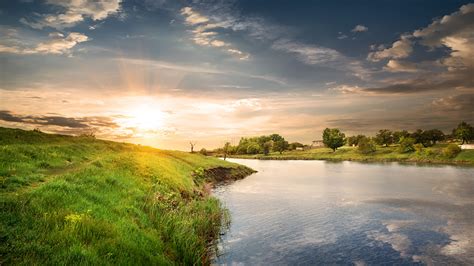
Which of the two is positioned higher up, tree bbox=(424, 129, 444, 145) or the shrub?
tree bbox=(424, 129, 444, 145)

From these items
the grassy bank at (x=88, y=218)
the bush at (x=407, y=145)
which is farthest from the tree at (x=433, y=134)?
the grassy bank at (x=88, y=218)

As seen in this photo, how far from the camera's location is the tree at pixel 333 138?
626ft

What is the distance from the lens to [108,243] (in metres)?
13.5

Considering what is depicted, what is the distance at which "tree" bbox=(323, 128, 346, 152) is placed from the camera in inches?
7510

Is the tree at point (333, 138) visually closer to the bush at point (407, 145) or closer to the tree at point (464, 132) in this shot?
the bush at point (407, 145)

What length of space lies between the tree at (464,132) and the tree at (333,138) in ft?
185

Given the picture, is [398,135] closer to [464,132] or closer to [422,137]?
[422,137]

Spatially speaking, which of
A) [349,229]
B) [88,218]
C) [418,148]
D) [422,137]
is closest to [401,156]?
[418,148]

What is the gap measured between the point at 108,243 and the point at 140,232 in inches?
125

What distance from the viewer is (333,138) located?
19050 centimetres

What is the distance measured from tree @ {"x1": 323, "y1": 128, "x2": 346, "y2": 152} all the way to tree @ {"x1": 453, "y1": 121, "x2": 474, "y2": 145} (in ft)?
185

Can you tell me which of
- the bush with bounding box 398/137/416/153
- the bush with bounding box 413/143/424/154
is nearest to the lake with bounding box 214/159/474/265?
the bush with bounding box 413/143/424/154

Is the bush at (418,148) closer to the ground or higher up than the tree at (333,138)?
closer to the ground

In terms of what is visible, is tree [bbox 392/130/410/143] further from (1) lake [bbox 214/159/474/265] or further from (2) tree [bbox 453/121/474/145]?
(1) lake [bbox 214/159/474/265]
